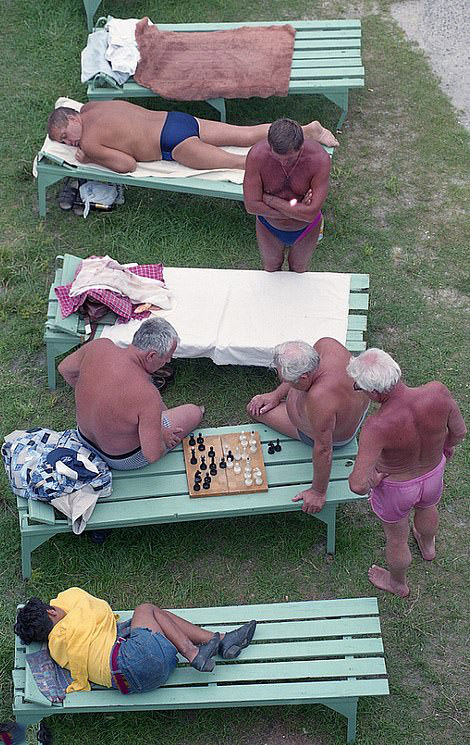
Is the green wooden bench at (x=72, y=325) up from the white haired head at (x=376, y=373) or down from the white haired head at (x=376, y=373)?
down

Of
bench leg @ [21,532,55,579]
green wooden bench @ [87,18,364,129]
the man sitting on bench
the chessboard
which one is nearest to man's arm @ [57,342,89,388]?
the chessboard

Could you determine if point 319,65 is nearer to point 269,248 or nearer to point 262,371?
point 269,248

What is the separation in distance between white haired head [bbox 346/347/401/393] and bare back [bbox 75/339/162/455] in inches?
48.5

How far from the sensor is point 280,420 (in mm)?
5355

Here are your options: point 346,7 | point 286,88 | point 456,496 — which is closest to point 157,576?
point 456,496

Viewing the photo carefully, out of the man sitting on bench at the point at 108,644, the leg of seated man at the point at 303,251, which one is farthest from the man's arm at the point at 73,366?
the leg of seated man at the point at 303,251

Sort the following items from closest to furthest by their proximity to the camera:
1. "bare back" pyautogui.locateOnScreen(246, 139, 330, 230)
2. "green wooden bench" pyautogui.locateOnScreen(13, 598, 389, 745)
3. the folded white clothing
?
"green wooden bench" pyautogui.locateOnScreen(13, 598, 389, 745), "bare back" pyautogui.locateOnScreen(246, 139, 330, 230), the folded white clothing

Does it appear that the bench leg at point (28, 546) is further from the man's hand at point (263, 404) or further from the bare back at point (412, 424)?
the bare back at point (412, 424)

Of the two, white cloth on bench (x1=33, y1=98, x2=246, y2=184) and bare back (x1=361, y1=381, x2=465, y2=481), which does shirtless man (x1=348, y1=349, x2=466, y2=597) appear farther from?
white cloth on bench (x1=33, y1=98, x2=246, y2=184)

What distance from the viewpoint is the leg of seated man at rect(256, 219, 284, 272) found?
6.34 meters

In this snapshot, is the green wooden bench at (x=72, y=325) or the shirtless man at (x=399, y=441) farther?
the green wooden bench at (x=72, y=325)

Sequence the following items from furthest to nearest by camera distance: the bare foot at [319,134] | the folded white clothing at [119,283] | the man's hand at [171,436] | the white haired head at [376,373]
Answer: the bare foot at [319,134] < the folded white clothing at [119,283] < the man's hand at [171,436] < the white haired head at [376,373]

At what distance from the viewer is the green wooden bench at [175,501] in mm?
5004

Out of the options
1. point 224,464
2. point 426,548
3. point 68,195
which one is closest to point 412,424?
point 426,548
